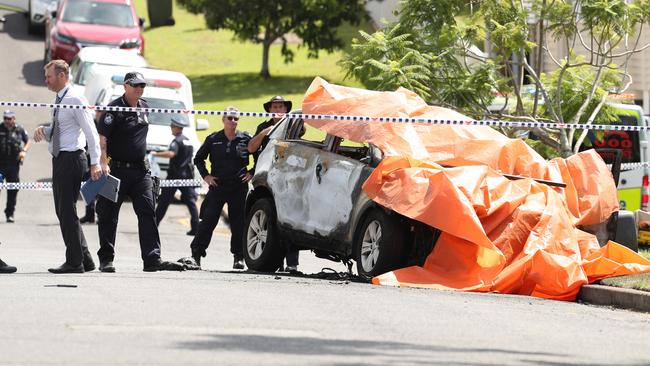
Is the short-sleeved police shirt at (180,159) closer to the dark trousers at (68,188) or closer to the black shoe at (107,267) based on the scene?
the black shoe at (107,267)

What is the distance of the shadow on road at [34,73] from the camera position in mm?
38062

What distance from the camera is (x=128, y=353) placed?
798cm

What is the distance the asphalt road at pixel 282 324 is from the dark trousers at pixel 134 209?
1.21 ft

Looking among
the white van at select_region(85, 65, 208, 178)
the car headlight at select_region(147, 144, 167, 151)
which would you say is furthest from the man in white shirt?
the car headlight at select_region(147, 144, 167, 151)

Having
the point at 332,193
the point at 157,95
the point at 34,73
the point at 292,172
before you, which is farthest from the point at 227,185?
the point at 34,73

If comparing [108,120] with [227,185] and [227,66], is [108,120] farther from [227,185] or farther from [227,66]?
[227,66]

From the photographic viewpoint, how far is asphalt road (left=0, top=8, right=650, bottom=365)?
321 inches

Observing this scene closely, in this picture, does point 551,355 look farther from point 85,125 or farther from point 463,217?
point 85,125

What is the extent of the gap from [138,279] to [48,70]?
6.86ft

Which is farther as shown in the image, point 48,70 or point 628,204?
point 628,204

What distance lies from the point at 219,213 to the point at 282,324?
6.26 meters

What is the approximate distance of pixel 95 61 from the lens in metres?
30.7

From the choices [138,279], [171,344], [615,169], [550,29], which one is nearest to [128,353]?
[171,344]

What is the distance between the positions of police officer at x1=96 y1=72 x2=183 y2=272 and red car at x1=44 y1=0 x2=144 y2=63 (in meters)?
22.1
